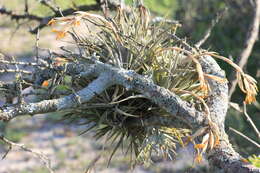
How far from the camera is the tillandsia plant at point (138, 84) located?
173cm

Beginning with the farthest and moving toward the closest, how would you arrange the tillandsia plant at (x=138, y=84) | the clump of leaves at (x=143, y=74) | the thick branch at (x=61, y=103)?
the clump of leaves at (x=143, y=74) < the tillandsia plant at (x=138, y=84) < the thick branch at (x=61, y=103)

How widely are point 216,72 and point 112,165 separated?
14.0 ft

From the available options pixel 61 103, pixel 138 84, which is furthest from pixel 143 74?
pixel 61 103

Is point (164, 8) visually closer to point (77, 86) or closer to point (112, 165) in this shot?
point (112, 165)

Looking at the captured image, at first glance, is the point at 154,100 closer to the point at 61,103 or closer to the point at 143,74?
the point at 143,74

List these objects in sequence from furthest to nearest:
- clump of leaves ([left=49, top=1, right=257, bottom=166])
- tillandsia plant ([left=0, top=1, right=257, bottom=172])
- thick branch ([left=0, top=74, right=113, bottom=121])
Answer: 1. clump of leaves ([left=49, top=1, right=257, bottom=166])
2. tillandsia plant ([left=0, top=1, right=257, bottom=172])
3. thick branch ([left=0, top=74, right=113, bottom=121])

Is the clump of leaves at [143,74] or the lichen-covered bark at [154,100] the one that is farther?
the clump of leaves at [143,74]

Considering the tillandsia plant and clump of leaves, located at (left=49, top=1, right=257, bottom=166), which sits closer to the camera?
the tillandsia plant

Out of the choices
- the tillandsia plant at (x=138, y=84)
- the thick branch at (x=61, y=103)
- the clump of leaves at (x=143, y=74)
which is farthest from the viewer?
the clump of leaves at (x=143, y=74)

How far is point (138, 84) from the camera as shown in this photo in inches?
71.3

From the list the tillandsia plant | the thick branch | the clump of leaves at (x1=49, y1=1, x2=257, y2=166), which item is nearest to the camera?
the thick branch

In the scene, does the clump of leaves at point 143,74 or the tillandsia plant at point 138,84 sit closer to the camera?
the tillandsia plant at point 138,84

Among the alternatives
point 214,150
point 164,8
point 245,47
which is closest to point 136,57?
point 214,150

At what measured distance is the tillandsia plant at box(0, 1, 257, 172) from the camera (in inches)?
68.1
